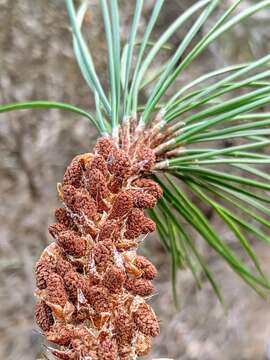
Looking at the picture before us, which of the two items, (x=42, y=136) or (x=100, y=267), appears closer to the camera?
(x=100, y=267)

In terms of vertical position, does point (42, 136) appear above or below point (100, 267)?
above

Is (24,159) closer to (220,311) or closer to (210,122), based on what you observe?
(220,311)

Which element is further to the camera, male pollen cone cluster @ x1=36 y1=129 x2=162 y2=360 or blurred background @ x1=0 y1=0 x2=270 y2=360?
blurred background @ x1=0 y1=0 x2=270 y2=360

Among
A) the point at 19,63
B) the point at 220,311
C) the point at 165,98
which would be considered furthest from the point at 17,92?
the point at 220,311

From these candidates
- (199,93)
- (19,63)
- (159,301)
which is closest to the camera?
(199,93)
